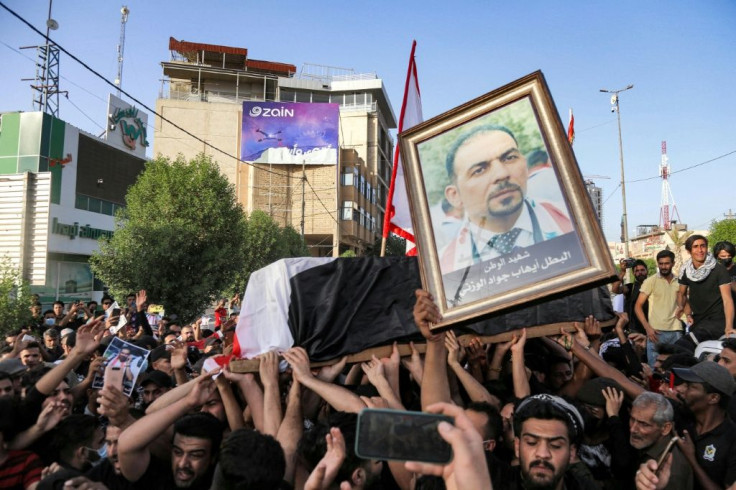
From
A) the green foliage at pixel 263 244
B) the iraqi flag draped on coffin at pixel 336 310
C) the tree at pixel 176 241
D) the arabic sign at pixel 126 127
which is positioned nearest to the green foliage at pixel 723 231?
the green foliage at pixel 263 244

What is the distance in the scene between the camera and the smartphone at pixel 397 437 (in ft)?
4.18

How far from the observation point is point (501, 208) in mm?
3137

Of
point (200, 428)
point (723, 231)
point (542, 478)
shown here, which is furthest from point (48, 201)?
point (723, 231)

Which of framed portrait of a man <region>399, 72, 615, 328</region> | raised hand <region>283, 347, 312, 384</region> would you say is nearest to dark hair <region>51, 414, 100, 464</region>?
raised hand <region>283, 347, 312, 384</region>

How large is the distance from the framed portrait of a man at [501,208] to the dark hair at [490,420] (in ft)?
1.72

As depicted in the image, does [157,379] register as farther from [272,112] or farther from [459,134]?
[272,112]

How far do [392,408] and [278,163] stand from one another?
151 feet

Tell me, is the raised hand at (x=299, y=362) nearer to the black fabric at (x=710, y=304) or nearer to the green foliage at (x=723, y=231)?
the black fabric at (x=710, y=304)

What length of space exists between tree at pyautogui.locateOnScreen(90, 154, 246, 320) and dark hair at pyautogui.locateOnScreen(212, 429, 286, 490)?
19.9 meters

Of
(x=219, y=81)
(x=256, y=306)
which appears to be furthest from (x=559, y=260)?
(x=219, y=81)

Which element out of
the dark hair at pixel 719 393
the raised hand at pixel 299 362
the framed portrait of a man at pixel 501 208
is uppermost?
the framed portrait of a man at pixel 501 208

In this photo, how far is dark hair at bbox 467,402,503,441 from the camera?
3064 millimetres

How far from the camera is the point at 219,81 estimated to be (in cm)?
5544

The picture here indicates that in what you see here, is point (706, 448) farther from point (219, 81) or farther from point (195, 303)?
point (219, 81)
